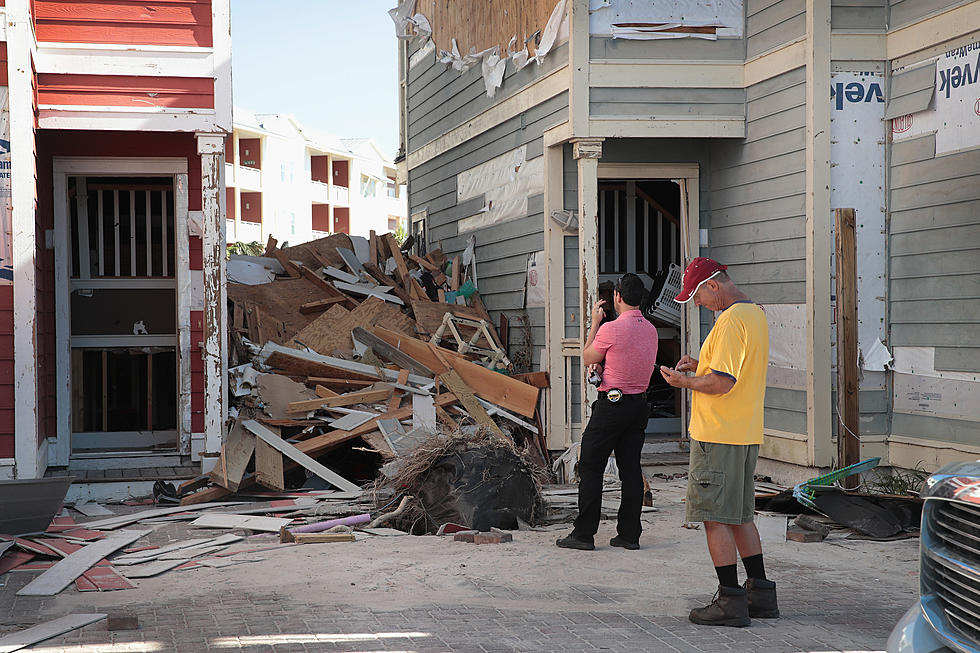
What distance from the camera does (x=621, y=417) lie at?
7371 mm

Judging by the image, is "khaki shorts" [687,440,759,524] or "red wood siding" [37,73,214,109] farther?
"red wood siding" [37,73,214,109]

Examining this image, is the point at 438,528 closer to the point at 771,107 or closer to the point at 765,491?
the point at 765,491

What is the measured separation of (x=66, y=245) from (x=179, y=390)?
1833 millimetres

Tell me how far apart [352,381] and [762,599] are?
617 centimetres

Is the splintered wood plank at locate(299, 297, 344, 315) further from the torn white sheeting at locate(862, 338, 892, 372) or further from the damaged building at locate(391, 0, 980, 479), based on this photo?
the torn white sheeting at locate(862, 338, 892, 372)

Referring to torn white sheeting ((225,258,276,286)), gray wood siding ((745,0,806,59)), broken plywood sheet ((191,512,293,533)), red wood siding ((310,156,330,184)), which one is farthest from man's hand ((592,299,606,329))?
red wood siding ((310,156,330,184))

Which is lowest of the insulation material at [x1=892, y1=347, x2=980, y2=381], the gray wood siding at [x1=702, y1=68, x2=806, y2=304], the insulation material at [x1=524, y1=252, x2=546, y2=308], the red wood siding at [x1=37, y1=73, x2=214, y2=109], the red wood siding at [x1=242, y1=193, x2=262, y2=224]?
the insulation material at [x1=892, y1=347, x2=980, y2=381]

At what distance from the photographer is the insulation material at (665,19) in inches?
407

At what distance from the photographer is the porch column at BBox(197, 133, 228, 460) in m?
9.52

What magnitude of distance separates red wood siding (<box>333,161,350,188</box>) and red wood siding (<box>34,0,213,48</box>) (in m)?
43.8

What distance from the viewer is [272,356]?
11.2 m

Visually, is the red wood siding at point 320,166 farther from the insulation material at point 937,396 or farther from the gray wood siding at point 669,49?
the insulation material at point 937,396

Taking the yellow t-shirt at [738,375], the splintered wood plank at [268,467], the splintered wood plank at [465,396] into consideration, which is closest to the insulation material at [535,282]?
the splintered wood plank at [465,396]

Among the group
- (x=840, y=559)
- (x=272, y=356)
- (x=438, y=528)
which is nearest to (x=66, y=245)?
(x=272, y=356)
